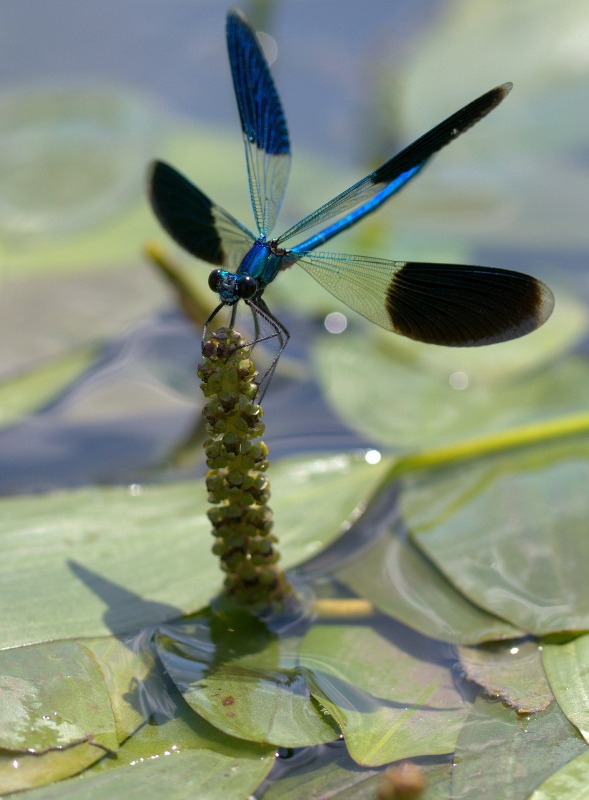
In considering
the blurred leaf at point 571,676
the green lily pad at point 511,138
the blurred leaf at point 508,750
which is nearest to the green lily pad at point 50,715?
the blurred leaf at point 508,750

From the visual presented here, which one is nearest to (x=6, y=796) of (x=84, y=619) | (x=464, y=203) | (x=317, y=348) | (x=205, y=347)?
(x=84, y=619)

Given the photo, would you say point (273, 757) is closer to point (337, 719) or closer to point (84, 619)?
point (337, 719)

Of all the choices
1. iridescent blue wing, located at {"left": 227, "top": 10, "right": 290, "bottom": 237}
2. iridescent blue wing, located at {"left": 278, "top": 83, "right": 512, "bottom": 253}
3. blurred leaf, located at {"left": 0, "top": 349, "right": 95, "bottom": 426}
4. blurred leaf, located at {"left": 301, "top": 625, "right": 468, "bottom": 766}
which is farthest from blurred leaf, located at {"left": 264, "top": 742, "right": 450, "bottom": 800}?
blurred leaf, located at {"left": 0, "top": 349, "right": 95, "bottom": 426}

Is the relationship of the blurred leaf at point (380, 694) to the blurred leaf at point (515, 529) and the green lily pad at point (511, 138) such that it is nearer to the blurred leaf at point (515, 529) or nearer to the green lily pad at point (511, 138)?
the blurred leaf at point (515, 529)

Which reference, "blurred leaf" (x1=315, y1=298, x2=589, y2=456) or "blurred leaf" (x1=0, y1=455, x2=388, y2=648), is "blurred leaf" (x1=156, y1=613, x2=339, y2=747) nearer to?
"blurred leaf" (x1=0, y1=455, x2=388, y2=648)

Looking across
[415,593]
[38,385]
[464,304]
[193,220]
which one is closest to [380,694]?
[415,593]

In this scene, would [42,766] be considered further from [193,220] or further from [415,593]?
[193,220]
